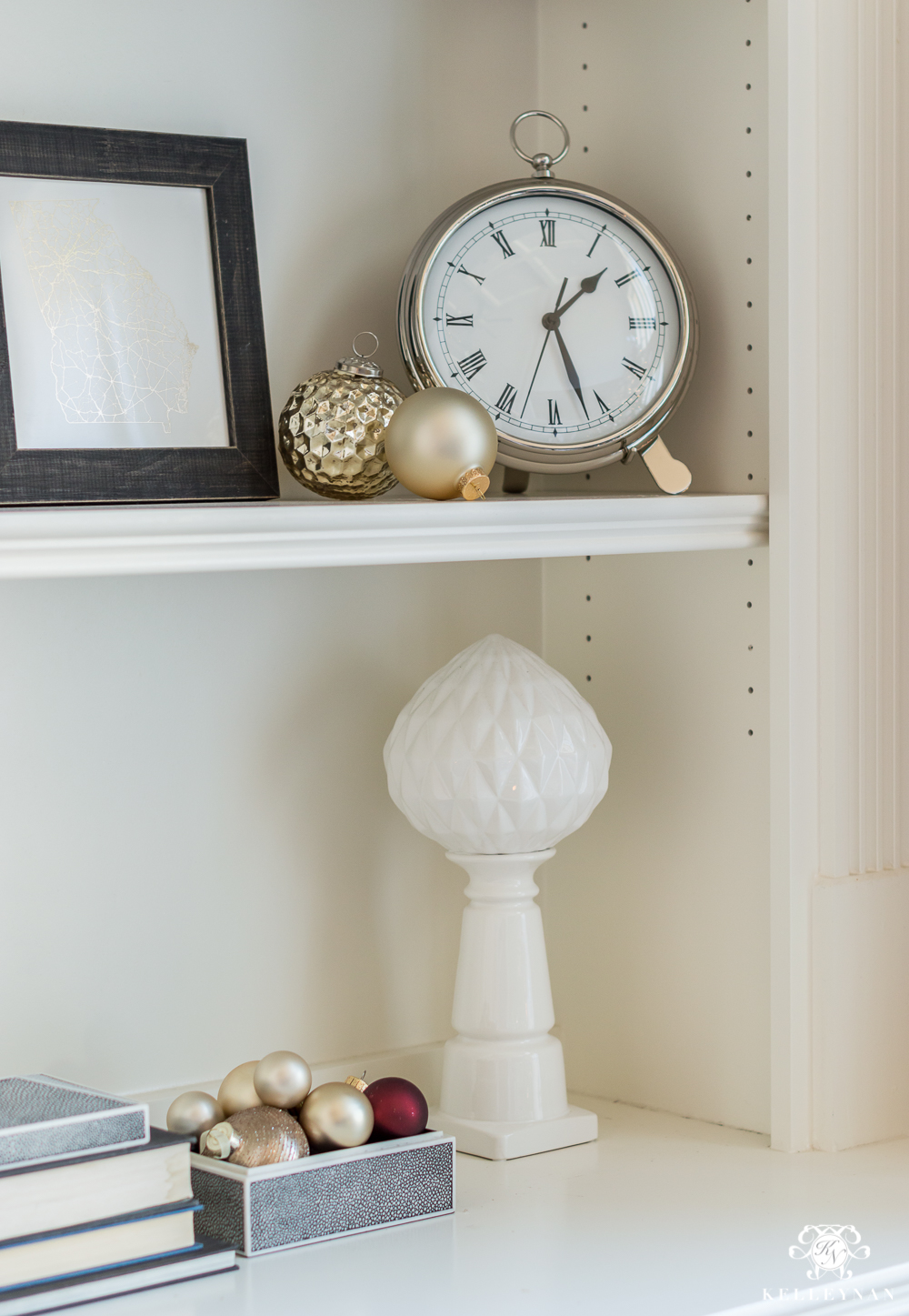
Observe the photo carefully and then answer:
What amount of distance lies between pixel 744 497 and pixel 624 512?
0.38ft

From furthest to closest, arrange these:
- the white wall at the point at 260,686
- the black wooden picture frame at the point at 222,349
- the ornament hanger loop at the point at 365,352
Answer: the ornament hanger loop at the point at 365,352 → the white wall at the point at 260,686 → the black wooden picture frame at the point at 222,349

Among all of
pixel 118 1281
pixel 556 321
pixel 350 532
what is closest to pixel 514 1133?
pixel 118 1281

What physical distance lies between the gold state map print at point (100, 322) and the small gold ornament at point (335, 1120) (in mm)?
461

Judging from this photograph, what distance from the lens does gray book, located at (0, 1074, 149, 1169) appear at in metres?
0.91

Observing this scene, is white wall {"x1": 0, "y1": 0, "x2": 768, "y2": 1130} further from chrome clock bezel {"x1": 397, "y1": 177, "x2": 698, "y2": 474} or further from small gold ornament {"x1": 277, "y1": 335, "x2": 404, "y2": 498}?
small gold ornament {"x1": 277, "y1": 335, "x2": 404, "y2": 498}

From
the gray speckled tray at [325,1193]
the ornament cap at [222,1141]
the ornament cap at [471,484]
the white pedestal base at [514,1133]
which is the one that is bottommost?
the white pedestal base at [514,1133]

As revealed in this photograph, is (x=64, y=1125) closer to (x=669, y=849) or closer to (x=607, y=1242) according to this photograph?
(x=607, y=1242)

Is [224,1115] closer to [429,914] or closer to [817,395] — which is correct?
[429,914]

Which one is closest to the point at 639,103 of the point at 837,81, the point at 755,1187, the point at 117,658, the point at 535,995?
the point at 837,81

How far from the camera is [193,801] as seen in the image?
1240 millimetres

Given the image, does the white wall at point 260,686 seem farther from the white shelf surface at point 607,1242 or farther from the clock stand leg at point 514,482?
the white shelf surface at point 607,1242

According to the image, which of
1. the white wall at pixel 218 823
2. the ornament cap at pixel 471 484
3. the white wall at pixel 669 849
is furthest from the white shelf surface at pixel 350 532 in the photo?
the white wall at pixel 218 823

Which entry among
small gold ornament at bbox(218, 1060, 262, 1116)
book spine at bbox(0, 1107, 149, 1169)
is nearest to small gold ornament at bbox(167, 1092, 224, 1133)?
small gold ornament at bbox(218, 1060, 262, 1116)

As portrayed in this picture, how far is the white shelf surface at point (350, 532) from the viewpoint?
3.00 feet
